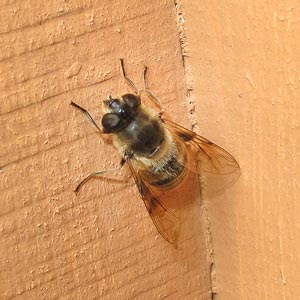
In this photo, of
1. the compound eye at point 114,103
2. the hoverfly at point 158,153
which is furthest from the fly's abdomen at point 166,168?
the compound eye at point 114,103

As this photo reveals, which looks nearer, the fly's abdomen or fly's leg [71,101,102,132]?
fly's leg [71,101,102,132]

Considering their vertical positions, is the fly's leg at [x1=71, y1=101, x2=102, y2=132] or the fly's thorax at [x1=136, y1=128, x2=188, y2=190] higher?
the fly's leg at [x1=71, y1=101, x2=102, y2=132]

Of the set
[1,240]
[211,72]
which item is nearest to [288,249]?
[211,72]

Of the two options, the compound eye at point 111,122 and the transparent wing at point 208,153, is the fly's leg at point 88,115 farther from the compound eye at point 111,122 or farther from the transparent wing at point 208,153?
the transparent wing at point 208,153

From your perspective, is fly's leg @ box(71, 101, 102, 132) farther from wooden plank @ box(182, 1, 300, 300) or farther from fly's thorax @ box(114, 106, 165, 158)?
wooden plank @ box(182, 1, 300, 300)

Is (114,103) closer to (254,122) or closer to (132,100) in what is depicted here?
(132,100)

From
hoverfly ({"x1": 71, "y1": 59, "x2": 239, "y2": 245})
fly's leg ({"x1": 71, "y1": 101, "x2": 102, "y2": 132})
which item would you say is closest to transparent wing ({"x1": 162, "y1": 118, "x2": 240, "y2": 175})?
hoverfly ({"x1": 71, "y1": 59, "x2": 239, "y2": 245})

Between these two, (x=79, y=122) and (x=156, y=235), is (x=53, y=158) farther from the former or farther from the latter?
(x=156, y=235)

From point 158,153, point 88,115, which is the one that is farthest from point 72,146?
point 158,153

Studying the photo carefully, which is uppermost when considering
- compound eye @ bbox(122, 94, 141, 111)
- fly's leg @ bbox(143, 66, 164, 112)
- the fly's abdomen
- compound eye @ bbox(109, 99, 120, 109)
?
fly's leg @ bbox(143, 66, 164, 112)
